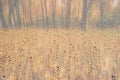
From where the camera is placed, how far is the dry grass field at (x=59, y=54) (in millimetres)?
2383

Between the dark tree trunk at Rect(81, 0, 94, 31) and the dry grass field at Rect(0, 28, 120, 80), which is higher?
the dark tree trunk at Rect(81, 0, 94, 31)

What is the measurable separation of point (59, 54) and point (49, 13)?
43 centimetres

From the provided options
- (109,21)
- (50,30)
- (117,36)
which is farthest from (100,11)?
(50,30)

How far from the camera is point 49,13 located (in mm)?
2553

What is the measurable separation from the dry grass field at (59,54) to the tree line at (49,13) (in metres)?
0.08

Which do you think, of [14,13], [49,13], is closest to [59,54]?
[49,13]

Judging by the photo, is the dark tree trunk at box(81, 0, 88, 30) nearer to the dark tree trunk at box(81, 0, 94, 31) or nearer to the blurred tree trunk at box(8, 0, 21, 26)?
the dark tree trunk at box(81, 0, 94, 31)

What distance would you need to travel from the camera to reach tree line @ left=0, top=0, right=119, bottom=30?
8.14 ft

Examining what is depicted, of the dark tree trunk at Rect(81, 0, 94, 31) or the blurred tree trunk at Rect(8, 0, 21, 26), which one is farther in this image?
the blurred tree trunk at Rect(8, 0, 21, 26)

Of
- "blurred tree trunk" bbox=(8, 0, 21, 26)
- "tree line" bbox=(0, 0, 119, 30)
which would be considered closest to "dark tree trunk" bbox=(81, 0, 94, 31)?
"tree line" bbox=(0, 0, 119, 30)

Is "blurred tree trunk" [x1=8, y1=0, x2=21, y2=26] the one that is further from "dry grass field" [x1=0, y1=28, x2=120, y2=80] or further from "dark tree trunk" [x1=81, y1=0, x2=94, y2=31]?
"dark tree trunk" [x1=81, y1=0, x2=94, y2=31]

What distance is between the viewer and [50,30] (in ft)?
8.18

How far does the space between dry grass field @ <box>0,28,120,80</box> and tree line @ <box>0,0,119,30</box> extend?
0.08 m

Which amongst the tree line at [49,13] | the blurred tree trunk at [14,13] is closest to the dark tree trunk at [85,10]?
the tree line at [49,13]
